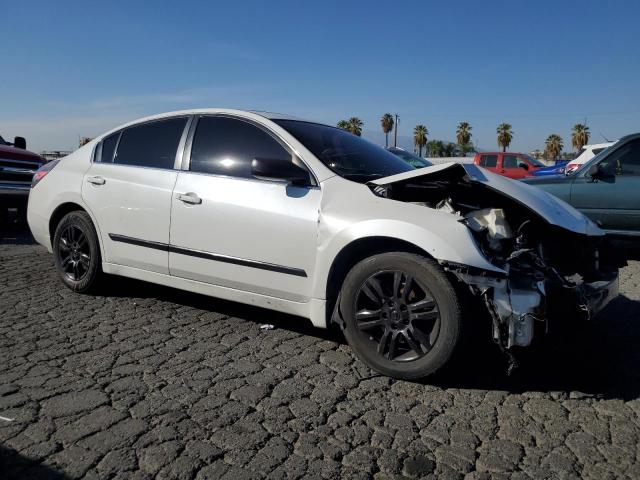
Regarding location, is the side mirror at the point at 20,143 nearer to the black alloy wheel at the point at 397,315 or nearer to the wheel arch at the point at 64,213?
the wheel arch at the point at 64,213

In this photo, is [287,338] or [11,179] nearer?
[287,338]

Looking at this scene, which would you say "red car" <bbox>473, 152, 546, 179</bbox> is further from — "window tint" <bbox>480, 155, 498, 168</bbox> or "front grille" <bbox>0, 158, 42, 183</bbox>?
"front grille" <bbox>0, 158, 42, 183</bbox>

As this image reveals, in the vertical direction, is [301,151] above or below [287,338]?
above

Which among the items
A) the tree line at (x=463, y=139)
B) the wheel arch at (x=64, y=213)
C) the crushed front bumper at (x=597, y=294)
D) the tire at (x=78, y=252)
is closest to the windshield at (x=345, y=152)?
the crushed front bumper at (x=597, y=294)

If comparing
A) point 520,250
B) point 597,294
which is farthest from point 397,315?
point 597,294

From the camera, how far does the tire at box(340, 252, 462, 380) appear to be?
3.00m

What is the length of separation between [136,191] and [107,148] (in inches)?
30.7

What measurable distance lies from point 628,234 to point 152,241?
5497 mm

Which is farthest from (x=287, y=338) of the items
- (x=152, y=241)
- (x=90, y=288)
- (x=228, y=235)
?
(x=90, y=288)

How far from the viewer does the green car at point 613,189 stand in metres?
6.47

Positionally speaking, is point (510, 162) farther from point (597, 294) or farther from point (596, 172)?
point (597, 294)

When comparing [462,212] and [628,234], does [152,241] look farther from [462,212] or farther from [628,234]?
[628,234]

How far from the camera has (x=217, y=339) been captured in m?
3.84

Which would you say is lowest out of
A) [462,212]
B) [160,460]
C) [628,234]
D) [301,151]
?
[160,460]
